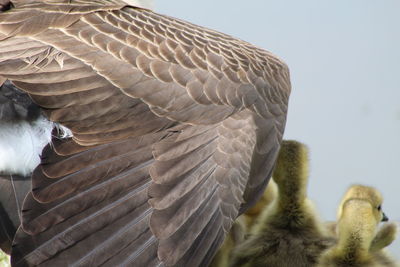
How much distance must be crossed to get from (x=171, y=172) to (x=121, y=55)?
1.37ft

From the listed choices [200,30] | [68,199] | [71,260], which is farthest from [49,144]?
[200,30]

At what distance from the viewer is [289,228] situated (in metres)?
2.79

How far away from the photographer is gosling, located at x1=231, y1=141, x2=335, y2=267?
8.64 feet

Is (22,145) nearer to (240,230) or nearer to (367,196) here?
(240,230)

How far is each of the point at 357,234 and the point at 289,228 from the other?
0.80 feet

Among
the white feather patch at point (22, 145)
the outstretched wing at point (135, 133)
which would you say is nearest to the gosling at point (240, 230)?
the outstretched wing at point (135, 133)

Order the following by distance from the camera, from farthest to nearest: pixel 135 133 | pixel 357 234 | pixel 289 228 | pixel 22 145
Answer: pixel 289 228 → pixel 357 234 → pixel 22 145 → pixel 135 133

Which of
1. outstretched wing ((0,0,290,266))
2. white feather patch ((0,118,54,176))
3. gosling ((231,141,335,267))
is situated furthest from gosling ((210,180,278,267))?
white feather patch ((0,118,54,176))

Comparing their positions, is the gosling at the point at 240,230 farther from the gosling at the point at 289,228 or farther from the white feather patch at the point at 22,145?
the white feather patch at the point at 22,145

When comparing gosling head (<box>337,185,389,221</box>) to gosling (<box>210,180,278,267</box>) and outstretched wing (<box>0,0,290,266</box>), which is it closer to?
gosling (<box>210,180,278,267</box>)

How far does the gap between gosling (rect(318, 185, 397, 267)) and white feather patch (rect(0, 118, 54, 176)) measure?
3.11 feet

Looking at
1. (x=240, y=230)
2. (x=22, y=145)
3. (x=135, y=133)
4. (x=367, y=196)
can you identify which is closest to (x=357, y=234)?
(x=367, y=196)

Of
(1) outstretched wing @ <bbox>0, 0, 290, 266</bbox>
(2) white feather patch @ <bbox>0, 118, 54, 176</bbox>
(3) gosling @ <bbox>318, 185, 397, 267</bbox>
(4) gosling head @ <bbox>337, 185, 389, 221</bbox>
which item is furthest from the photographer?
(4) gosling head @ <bbox>337, 185, 389, 221</bbox>

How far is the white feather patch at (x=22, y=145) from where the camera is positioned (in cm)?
250
